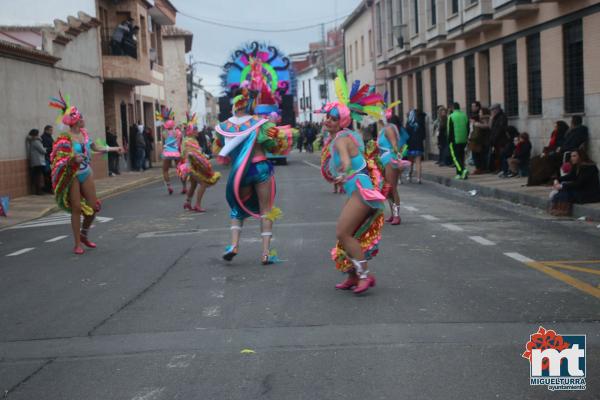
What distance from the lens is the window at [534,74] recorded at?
69.7 feet

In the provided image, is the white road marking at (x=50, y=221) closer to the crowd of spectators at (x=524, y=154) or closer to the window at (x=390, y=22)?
the crowd of spectators at (x=524, y=154)

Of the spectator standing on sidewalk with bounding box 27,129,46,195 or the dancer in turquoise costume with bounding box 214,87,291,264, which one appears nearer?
the dancer in turquoise costume with bounding box 214,87,291,264

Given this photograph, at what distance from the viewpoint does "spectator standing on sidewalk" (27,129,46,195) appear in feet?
72.0

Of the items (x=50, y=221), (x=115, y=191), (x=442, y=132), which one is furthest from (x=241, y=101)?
(x=442, y=132)

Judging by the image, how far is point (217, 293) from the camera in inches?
306

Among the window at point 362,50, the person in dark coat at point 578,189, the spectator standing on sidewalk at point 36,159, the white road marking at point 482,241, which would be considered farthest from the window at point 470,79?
the window at point 362,50

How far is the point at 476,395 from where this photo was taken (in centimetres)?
464

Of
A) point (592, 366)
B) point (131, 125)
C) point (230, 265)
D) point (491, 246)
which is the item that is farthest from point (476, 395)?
point (131, 125)

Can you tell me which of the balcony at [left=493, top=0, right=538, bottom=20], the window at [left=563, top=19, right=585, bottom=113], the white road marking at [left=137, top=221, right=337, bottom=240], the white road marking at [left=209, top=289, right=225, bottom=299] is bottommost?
the white road marking at [left=209, top=289, right=225, bottom=299]

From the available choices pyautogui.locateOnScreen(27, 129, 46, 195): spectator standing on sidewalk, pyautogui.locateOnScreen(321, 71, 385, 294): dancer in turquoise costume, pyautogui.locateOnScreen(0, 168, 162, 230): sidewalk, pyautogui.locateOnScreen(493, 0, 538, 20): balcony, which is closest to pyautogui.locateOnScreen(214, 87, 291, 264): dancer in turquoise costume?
pyautogui.locateOnScreen(321, 71, 385, 294): dancer in turquoise costume

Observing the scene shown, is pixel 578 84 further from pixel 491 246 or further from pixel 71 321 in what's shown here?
pixel 71 321

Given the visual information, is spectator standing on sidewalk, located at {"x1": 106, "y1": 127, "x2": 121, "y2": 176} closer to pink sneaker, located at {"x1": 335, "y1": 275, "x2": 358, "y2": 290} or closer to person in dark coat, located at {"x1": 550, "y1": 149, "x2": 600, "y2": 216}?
person in dark coat, located at {"x1": 550, "y1": 149, "x2": 600, "y2": 216}

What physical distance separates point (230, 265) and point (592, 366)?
495 centimetres

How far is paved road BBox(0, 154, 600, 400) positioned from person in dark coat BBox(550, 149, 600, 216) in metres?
1.38
